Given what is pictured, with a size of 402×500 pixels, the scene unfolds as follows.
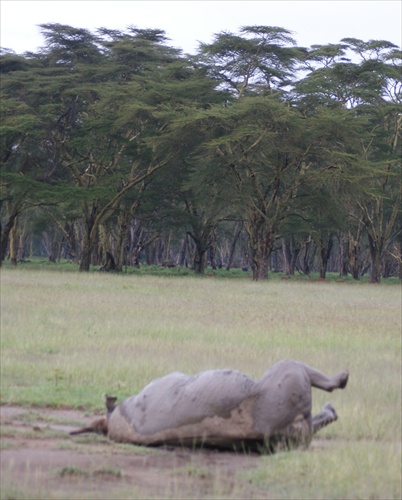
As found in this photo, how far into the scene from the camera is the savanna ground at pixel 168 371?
212 inches

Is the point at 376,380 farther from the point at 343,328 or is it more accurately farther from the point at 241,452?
the point at 343,328

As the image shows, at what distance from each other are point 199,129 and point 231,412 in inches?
1116

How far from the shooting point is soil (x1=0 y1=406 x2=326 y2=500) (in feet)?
16.7

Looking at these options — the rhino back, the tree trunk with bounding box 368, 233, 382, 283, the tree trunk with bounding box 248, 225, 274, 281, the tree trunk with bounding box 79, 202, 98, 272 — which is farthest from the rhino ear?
the tree trunk with bounding box 368, 233, 382, 283

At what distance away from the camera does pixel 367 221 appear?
1629 inches

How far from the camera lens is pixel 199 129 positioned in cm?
3375

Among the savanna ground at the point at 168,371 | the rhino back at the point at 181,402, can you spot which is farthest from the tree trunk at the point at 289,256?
the rhino back at the point at 181,402

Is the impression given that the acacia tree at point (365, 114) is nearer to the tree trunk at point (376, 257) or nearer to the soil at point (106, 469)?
the tree trunk at point (376, 257)

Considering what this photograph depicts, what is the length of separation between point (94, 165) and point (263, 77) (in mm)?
7721

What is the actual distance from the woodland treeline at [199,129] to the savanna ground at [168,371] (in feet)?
41.7

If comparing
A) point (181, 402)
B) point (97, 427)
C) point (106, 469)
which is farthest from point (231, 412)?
point (97, 427)

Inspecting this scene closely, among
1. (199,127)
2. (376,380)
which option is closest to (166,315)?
(376,380)

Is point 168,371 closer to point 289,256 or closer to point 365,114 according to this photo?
point 365,114

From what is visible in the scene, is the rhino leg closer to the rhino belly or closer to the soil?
the rhino belly
